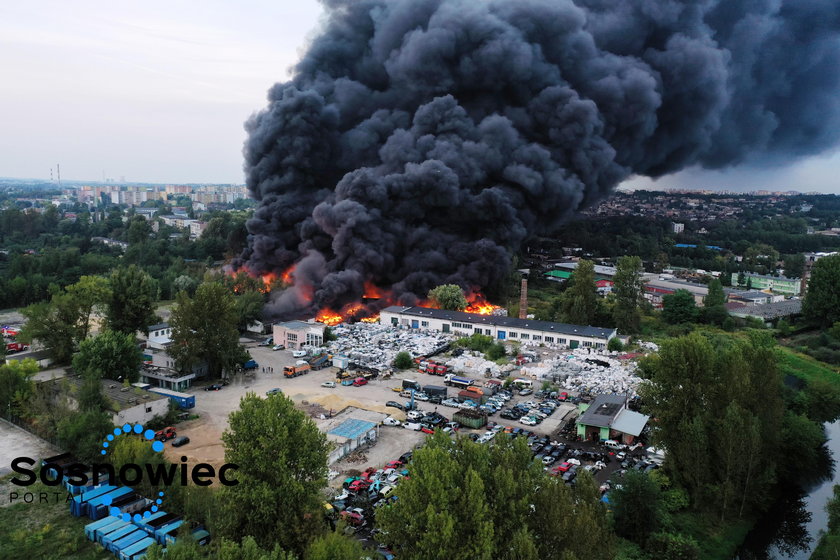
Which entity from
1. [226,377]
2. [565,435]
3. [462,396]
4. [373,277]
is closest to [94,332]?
[226,377]

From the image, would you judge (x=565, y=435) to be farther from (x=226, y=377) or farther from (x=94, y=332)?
(x=94, y=332)

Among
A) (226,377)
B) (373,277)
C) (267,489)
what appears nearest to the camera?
(267,489)

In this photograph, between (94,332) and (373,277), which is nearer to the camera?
(94,332)

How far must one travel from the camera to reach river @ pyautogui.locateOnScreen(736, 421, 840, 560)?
16203 millimetres

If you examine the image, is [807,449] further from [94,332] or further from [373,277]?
[94,332]

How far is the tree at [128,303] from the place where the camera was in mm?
30453

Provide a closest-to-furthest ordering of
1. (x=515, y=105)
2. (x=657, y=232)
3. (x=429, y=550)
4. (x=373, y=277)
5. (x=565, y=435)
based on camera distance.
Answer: (x=429, y=550), (x=565, y=435), (x=373, y=277), (x=515, y=105), (x=657, y=232)

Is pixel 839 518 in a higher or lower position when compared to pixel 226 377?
higher

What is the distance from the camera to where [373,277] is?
140ft

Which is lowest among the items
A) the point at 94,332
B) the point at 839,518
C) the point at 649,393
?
the point at 94,332

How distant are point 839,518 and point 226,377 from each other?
921 inches

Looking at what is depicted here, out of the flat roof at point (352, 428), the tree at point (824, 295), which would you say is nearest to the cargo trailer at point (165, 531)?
the flat roof at point (352, 428)

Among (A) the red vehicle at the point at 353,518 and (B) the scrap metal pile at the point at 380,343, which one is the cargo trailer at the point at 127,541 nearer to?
(A) the red vehicle at the point at 353,518

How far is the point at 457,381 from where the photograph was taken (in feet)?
89.2
